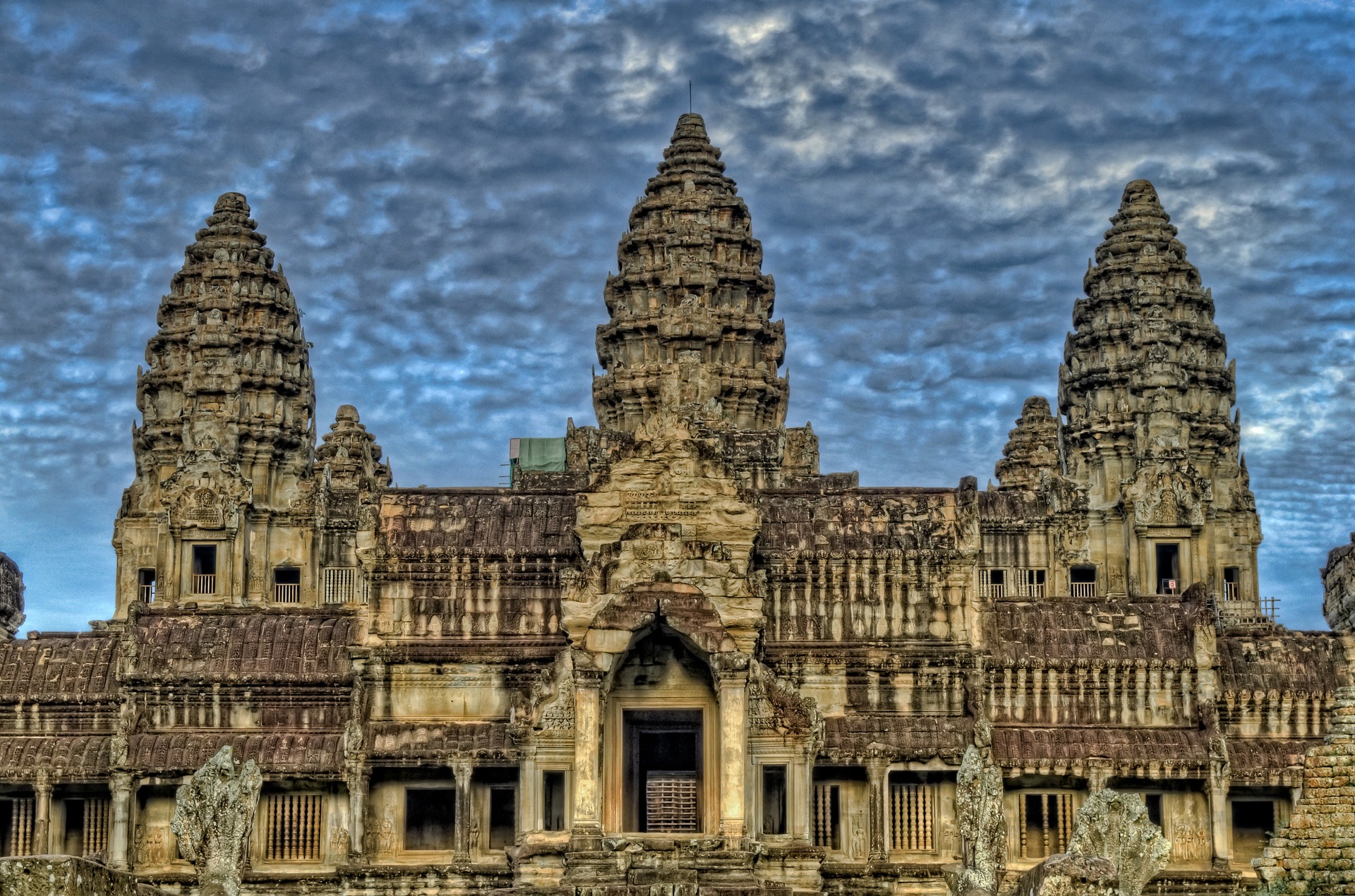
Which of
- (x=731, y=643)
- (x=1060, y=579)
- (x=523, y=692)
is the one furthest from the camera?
(x=1060, y=579)

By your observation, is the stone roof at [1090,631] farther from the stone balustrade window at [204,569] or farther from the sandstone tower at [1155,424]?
the stone balustrade window at [204,569]

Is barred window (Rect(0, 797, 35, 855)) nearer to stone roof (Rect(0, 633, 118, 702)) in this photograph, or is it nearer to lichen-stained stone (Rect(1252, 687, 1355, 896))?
stone roof (Rect(0, 633, 118, 702))

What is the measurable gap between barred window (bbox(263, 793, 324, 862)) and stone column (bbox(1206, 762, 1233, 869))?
18619 mm

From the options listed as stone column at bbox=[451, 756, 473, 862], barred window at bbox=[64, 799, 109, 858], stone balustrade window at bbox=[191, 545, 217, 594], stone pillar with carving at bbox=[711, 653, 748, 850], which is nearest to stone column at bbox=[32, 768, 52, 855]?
barred window at bbox=[64, 799, 109, 858]

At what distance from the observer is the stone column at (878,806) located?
3812 centimetres

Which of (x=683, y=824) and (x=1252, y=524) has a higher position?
(x=1252, y=524)

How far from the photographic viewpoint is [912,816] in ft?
128

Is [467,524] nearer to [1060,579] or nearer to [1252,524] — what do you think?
[1060,579]

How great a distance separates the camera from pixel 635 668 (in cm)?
3588

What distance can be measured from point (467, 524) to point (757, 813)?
988cm

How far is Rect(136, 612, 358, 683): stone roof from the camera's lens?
39750 millimetres

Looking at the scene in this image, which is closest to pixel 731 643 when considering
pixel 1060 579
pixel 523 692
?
pixel 523 692

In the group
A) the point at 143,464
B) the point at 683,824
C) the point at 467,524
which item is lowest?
the point at 683,824

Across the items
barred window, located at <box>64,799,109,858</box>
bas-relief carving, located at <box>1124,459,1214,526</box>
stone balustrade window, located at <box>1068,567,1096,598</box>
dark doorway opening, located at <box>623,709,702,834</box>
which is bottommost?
barred window, located at <box>64,799,109,858</box>
